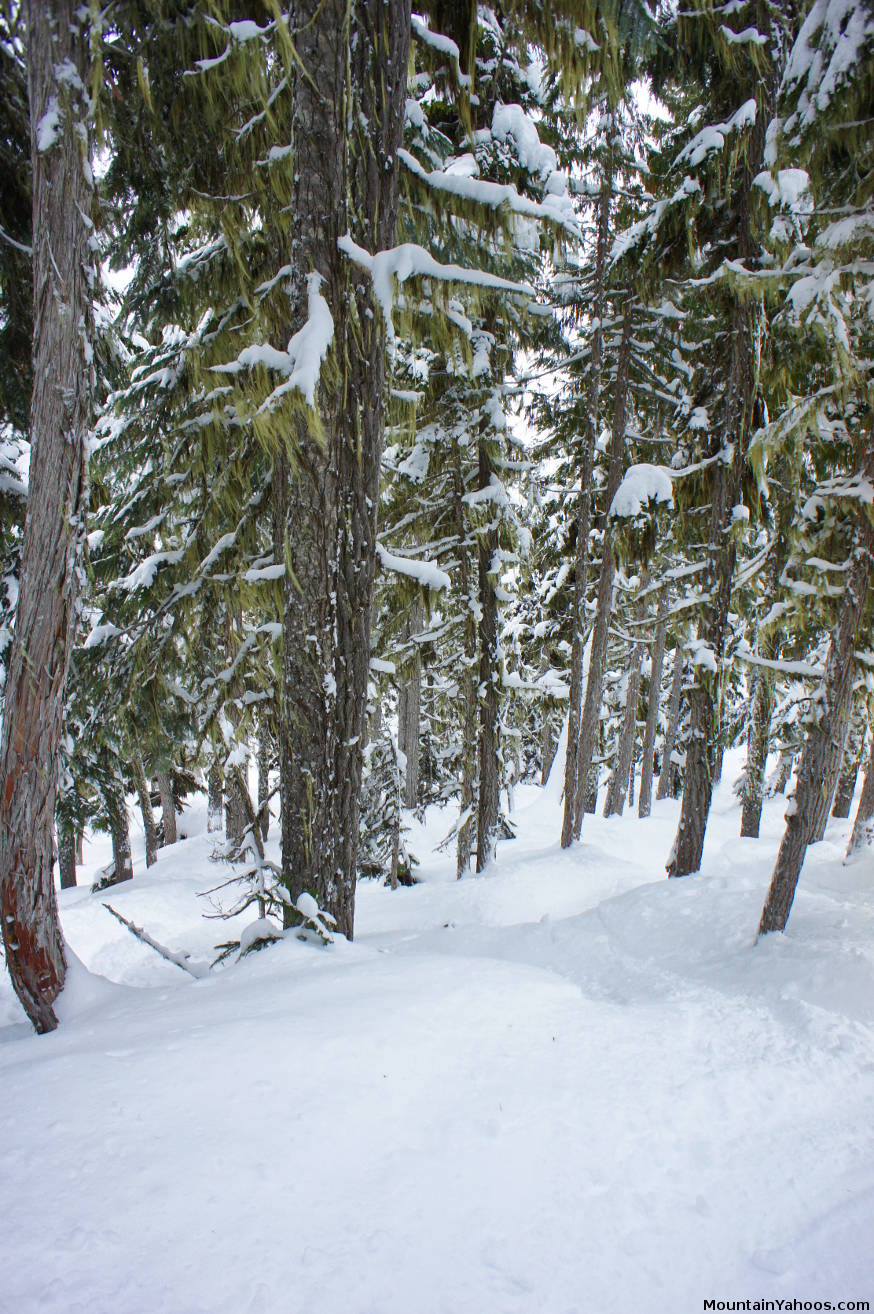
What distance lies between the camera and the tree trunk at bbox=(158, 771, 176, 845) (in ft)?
63.3

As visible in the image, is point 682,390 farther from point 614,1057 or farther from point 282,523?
point 614,1057

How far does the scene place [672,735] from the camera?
2109 centimetres

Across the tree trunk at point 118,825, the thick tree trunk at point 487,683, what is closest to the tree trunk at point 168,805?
the tree trunk at point 118,825

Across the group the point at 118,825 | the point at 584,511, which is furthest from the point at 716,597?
the point at 118,825

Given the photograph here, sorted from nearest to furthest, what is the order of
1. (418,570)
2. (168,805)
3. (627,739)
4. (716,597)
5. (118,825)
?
(418,570), (716,597), (118,825), (627,739), (168,805)

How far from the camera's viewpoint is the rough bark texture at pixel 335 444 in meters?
3.79

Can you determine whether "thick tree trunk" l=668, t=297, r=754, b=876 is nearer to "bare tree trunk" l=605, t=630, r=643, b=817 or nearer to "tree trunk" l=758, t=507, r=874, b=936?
"tree trunk" l=758, t=507, r=874, b=936

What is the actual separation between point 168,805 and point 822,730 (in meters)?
20.5

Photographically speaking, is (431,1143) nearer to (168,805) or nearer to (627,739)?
(627,739)

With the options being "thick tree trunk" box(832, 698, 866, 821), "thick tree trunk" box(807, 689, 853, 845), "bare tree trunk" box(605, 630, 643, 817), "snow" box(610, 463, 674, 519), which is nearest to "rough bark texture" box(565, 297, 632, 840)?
"snow" box(610, 463, 674, 519)

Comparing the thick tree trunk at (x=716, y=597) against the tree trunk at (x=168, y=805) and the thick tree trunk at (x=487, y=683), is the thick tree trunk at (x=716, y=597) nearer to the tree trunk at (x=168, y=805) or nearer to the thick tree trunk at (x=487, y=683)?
the thick tree trunk at (x=487, y=683)

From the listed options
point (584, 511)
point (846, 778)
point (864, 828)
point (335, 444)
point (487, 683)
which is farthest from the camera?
point (846, 778)

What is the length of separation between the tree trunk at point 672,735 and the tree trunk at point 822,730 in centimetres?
1178

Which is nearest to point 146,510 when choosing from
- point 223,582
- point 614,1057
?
point 223,582
